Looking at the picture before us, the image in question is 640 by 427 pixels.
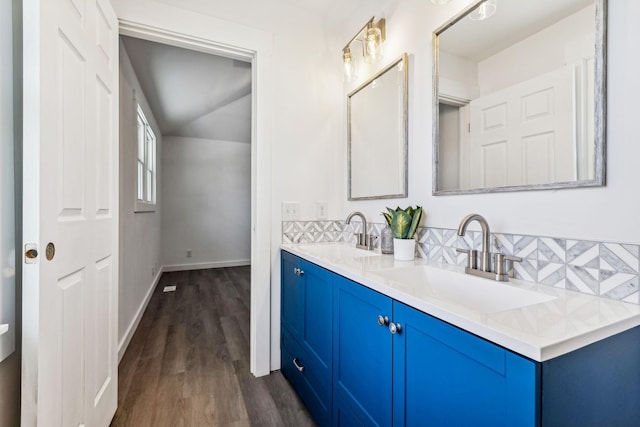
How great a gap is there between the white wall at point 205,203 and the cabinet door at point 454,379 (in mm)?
4781

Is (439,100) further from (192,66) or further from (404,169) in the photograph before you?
(192,66)

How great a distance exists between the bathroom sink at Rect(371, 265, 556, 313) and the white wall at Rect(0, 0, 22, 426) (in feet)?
3.88

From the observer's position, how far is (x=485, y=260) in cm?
105

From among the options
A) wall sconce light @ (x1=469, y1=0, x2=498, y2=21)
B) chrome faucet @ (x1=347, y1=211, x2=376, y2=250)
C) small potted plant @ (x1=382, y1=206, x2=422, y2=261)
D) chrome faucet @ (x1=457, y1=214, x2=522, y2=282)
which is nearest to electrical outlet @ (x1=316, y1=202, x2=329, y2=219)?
chrome faucet @ (x1=347, y1=211, x2=376, y2=250)

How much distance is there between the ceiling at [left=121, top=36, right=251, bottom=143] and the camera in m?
2.55

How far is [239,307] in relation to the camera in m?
3.08

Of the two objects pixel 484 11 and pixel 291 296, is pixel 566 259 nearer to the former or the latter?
pixel 484 11

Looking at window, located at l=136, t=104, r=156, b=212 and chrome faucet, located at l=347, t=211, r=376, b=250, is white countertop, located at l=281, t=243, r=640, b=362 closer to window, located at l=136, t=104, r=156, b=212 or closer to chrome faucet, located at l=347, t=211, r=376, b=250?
chrome faucet, located at l=347, t=211, r=376, b=250

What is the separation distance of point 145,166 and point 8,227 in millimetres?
2897

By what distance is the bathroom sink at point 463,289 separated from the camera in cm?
88

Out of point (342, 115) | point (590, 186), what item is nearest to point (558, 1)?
point (590, 186)

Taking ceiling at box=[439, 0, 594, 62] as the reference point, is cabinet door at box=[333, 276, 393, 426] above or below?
below

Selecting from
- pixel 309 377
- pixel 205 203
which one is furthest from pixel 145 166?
pixel 309 377

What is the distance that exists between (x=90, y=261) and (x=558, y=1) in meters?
2.00
